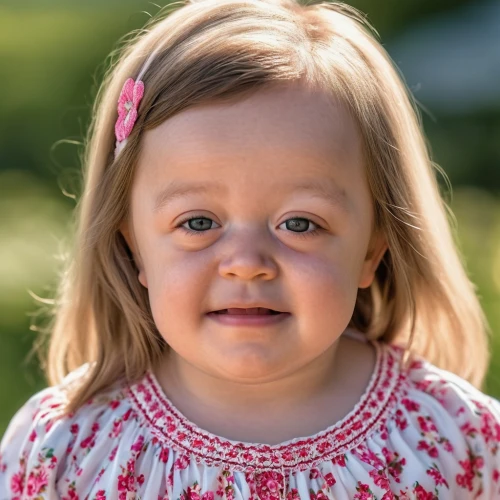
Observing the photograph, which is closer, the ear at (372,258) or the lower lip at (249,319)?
the lower lip at (249,319)

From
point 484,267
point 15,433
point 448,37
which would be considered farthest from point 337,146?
point 448,37

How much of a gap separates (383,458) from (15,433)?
732mm

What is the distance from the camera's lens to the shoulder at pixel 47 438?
1.83 metres

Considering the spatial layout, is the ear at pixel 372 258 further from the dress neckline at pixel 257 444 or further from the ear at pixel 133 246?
the ear at pixel 133 246

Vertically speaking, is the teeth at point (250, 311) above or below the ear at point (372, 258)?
below

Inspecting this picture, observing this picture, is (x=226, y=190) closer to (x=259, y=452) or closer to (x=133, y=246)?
(x=133, y=246)

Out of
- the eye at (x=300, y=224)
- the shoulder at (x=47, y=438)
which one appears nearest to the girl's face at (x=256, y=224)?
the eye at (x=300, y=224)

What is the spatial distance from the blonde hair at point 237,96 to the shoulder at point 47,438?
0.12 ft

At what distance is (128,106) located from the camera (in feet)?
5.97

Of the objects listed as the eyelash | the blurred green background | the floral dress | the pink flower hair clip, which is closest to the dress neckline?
the floral dress

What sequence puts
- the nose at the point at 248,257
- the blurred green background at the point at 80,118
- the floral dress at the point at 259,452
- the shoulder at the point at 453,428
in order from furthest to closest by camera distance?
the blurred green background at the point at 80,118
the shoulder at the point at 453,428
the floral dress at the point at 259,452
the nose at the point at 248,257

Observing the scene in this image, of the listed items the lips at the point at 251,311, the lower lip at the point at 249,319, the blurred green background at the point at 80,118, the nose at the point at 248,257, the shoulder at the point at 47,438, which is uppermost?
the blurred green background at the point at 80,118

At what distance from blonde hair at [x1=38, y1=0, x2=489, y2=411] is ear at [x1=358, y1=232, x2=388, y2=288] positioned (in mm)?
17

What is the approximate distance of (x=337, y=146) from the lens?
170 cm
